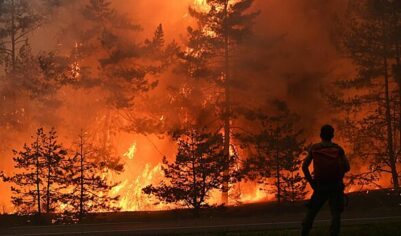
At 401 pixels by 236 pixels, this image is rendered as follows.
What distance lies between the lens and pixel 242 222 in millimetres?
12438

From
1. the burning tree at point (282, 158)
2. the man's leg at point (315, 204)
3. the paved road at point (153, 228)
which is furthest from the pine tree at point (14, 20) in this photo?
the man's leg at point (315, 204)

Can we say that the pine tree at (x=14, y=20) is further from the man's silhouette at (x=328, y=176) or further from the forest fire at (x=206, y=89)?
the man's silhouette at (x=328, y=176)

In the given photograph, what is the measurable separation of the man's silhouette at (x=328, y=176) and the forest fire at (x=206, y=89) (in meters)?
11.1

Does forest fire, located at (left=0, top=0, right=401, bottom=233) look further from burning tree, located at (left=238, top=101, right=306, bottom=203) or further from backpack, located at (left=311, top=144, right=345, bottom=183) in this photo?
backpack, located at (left=311, top=144, right=345, bottom=183)

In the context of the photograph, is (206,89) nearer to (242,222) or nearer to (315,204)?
(242,222)

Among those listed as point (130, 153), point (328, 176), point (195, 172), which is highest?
point (130, 153)

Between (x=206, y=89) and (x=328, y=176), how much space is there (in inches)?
656

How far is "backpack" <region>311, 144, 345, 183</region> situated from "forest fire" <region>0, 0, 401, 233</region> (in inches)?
441

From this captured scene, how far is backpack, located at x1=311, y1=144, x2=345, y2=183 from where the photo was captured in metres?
A: 7.34

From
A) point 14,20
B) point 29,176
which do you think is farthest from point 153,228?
point 14,20

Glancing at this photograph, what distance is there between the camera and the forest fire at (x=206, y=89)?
20875 mm

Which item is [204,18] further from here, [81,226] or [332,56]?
[81,226]

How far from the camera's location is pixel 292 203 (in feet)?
51.8

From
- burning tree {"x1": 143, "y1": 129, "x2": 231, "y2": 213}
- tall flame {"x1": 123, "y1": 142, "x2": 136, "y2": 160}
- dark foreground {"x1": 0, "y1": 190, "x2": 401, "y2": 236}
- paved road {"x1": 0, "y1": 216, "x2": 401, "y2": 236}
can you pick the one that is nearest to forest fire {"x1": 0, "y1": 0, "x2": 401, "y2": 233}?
tall flame {"x1": 123, "y1": 142, "x2": 136, "y2": 160}
